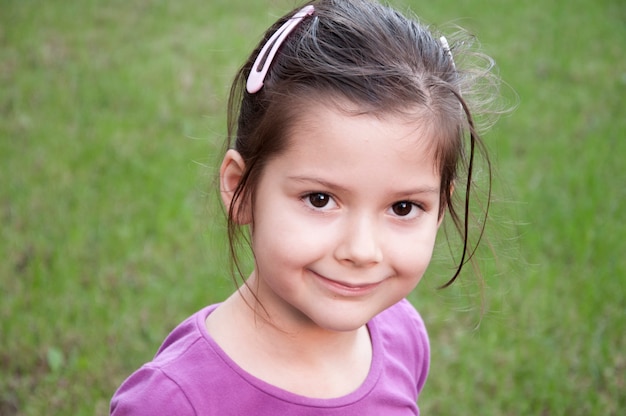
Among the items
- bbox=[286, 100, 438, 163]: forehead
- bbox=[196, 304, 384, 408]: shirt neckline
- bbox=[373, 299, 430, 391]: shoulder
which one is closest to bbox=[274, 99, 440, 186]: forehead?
bbox=[286, 100, 438, 163]: forehead

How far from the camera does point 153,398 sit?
1.61 metres

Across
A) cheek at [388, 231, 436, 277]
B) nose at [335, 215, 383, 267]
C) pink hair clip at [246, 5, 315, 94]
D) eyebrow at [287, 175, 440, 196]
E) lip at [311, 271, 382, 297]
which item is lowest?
lip at [311, 271, 382, 297]

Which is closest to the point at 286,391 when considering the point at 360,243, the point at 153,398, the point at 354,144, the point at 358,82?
the point at 153,398

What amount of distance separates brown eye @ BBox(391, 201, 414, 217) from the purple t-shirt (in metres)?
0.45

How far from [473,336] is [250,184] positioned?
87.3 inches

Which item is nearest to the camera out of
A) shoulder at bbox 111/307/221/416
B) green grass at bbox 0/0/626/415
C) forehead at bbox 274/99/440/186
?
forehead at bbox 274/99/440/186

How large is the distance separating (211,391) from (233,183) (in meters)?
0.45

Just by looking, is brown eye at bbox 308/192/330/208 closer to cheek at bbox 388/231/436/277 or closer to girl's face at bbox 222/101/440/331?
girl's face at bbox 222/101/440/331

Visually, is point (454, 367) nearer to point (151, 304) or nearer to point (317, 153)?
point (151, 304)

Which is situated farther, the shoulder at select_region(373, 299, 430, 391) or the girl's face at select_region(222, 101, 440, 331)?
the shoulder at select_region(373, 299, 430, 391)

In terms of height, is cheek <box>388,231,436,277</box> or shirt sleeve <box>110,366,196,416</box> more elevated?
cheek <box>388,231,436,277</box>

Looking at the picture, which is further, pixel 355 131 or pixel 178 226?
pixel 178 226

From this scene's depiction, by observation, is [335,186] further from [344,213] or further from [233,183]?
[233,183]

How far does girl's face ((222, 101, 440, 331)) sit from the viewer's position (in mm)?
1516
